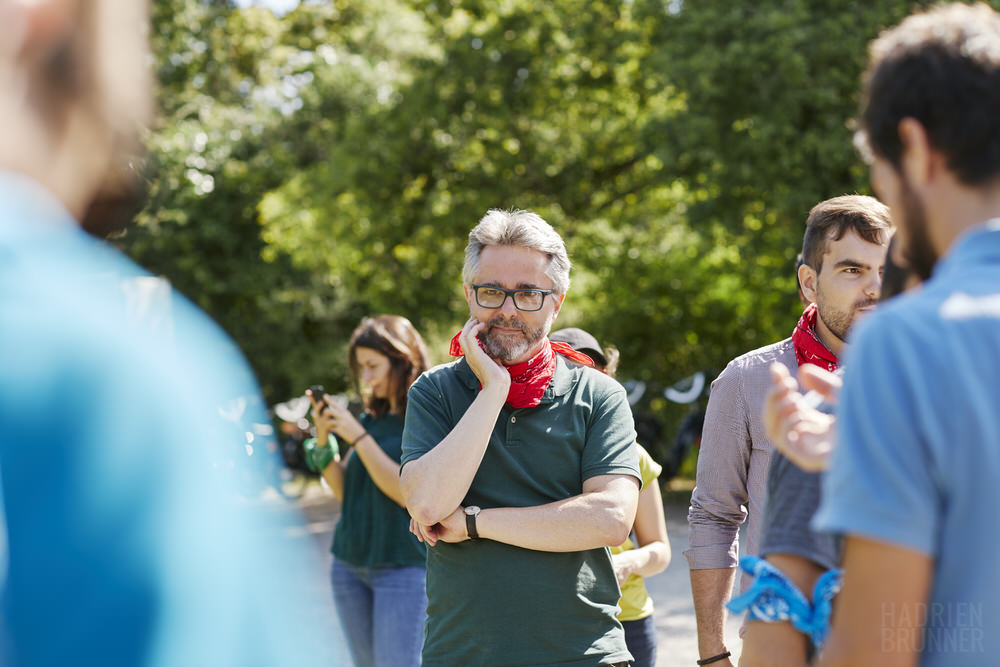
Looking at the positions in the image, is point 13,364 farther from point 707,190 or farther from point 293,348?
point 293,348

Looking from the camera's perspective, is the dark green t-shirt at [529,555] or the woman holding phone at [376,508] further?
the woman holding phone at [376,508]

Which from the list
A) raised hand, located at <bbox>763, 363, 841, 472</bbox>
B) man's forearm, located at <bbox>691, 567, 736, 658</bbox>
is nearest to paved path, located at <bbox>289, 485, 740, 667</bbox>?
man's forearm, located at <bbox>691, 567, 736, 658</bbox>

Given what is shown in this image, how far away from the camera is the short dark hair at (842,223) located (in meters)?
2.99

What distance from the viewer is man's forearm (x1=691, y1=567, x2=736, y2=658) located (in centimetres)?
302

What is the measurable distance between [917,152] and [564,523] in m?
1.66

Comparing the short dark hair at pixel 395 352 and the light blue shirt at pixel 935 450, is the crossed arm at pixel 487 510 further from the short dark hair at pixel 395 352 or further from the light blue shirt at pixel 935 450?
the short dark hair at pixel 395 352

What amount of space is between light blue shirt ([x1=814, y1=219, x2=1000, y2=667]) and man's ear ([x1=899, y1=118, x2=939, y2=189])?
18 cm

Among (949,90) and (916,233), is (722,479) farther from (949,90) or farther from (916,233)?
(949,90)

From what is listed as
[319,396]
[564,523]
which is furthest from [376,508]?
[564,523]

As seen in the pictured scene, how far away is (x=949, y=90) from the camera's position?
1355mm

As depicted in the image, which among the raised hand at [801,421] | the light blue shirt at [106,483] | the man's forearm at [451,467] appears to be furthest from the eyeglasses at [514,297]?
the light blue shirt at [106,483]

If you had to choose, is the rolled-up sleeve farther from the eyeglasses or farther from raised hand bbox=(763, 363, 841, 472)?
raised hand bbox=(763, 363, 841, 472)

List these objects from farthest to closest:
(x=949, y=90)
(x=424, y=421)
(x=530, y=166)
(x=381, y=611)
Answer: (x=530, y=166) → (x=381, y=611) → (x=424, y=421) → (x=949, y=90)

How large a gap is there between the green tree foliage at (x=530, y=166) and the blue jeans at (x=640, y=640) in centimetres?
1076
